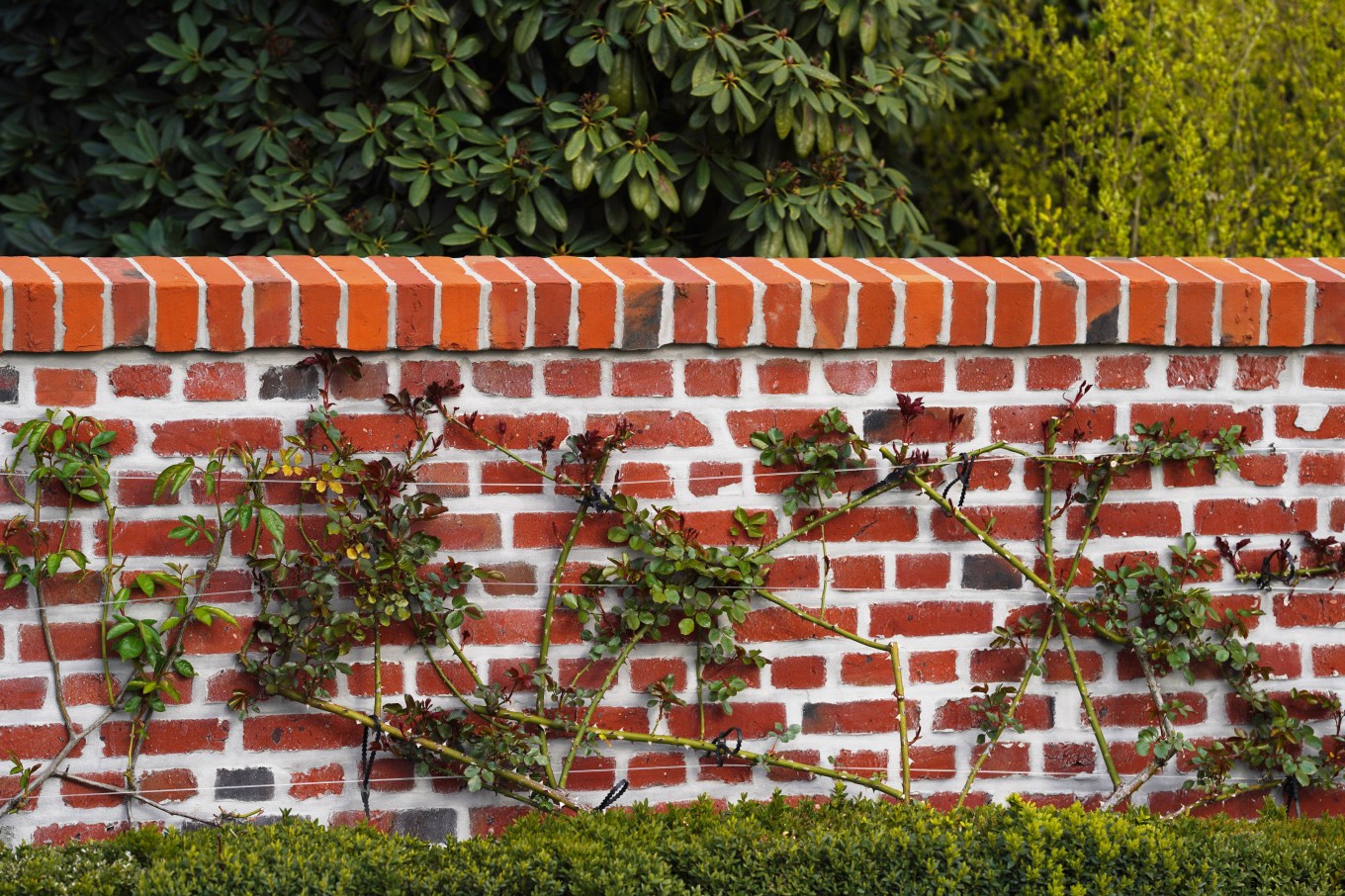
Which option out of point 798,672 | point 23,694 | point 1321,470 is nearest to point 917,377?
point 798,672

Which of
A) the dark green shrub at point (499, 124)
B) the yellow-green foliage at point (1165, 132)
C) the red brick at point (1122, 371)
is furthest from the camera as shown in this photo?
the yellow-green foliage at point (1165, 132)

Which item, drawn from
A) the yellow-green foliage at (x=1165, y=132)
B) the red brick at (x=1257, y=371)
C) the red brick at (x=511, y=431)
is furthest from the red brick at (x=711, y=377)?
the yellow-green foliage at (x=1165, y=132)

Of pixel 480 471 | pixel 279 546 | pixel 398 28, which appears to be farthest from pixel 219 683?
pixel 398 28

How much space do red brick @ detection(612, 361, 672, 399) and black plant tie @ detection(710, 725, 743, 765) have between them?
0.72 metres

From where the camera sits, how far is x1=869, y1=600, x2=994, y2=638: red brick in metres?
2.75

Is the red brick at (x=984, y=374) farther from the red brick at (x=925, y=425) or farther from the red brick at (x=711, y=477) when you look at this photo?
the red brick at (x=711, y=477)

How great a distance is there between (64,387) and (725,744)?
1.48 metres

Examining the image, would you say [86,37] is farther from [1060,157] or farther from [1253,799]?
[1253,799]

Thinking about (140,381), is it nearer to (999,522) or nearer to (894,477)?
(894,477)

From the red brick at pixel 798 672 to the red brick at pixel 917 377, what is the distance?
0.60 metres

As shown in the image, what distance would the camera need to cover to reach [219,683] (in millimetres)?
2580

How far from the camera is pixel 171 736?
2.57 meters

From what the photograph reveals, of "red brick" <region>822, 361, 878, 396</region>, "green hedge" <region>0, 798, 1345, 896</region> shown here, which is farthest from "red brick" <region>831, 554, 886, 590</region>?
"green hedge" <region>0, 798, 1345, 896</region>

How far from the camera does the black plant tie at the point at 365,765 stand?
2610 millimetres
